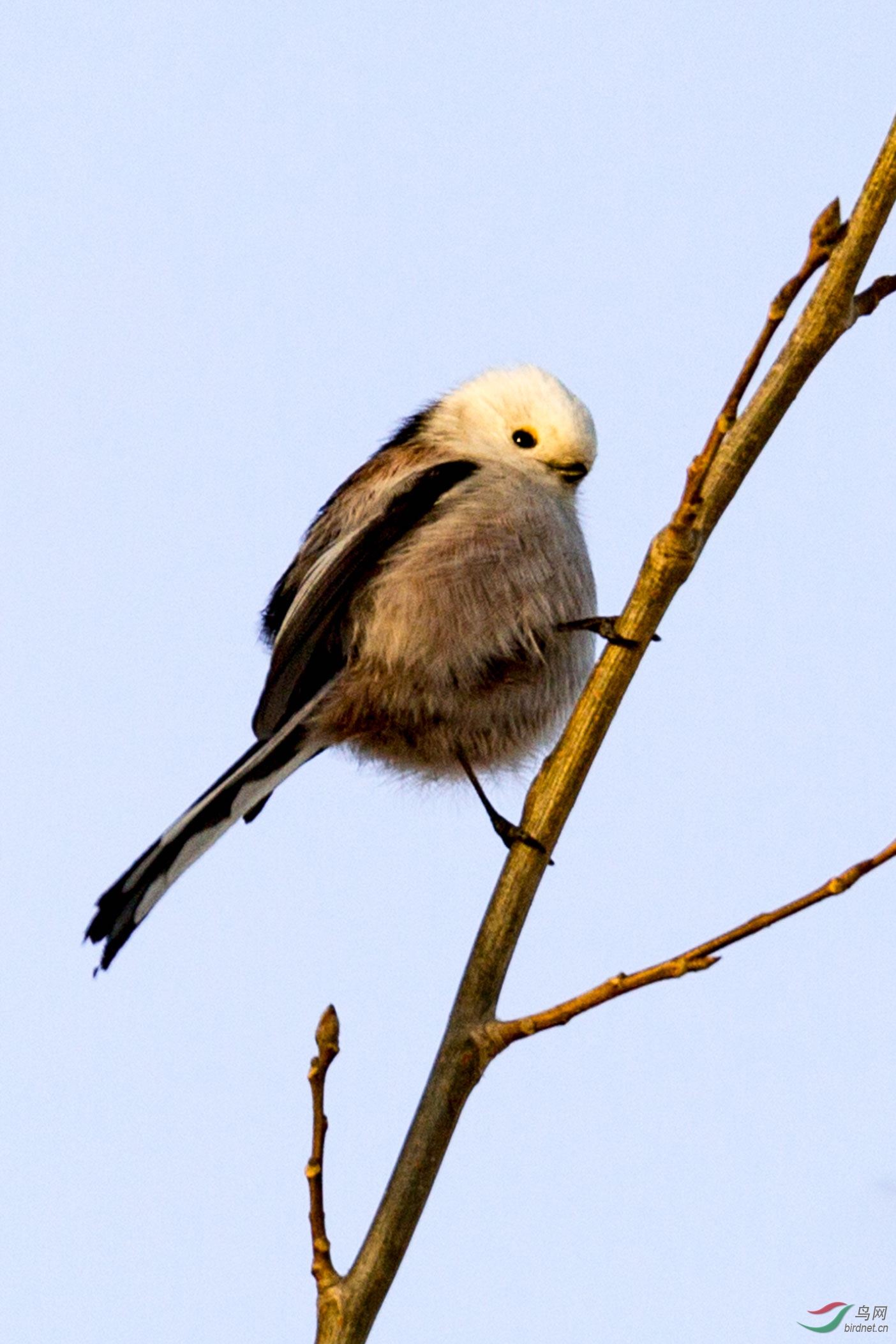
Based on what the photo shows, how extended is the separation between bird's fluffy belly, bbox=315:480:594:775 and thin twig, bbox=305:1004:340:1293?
1301 millimetres

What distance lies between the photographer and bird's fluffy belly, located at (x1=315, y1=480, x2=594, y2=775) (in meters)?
3.20

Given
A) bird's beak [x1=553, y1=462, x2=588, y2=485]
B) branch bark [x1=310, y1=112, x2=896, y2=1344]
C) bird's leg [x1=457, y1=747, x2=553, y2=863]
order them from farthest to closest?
bird's beak [x1=553, y1=462, x2=588, y2=485] < bird's leg [x1=457, y1=747, x2=553, y2=863] < branch bark [x1=310, y1=112, x2=896, y2=1344]

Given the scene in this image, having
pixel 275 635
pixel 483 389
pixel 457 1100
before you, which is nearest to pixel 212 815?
pixel 275 635

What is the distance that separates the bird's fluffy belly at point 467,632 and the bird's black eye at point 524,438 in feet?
0.81

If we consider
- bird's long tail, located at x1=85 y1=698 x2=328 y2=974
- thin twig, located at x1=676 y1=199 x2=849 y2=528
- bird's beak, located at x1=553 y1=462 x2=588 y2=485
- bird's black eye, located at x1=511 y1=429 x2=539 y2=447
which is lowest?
bird's long tail, located at x1=85 y1=698 x2=328 y2=974

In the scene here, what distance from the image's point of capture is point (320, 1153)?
1.92m

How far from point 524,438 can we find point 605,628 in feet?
2.91

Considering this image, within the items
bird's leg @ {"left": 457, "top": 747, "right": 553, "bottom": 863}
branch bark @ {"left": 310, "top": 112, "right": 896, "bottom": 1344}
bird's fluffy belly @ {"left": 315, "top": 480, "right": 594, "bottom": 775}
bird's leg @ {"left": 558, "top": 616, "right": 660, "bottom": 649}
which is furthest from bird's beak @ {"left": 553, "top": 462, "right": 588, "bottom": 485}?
branch bark @ {"left": 310, "top": 112, "right": 896, "bottom": 1344}

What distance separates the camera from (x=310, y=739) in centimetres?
324

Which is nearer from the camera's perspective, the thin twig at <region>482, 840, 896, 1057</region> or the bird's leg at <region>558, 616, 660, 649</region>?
the thin twig at <region>482, 840, 896, 1057</region>

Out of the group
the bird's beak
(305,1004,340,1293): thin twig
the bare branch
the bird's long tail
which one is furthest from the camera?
the bird's beak

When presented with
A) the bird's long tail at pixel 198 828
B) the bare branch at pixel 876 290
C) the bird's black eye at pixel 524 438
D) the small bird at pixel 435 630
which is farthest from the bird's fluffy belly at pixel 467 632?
the bare branch at pixel 876 290

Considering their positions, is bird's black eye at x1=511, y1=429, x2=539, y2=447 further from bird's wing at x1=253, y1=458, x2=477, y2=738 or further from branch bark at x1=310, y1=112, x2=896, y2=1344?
branch bark at x1=310, y1=112, x2=896, y2=1344

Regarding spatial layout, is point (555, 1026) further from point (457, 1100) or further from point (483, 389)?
point (483, 389)
